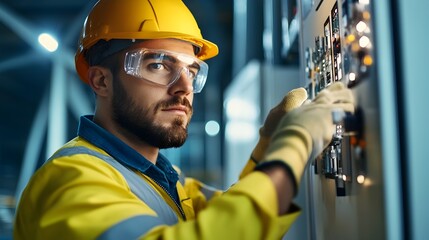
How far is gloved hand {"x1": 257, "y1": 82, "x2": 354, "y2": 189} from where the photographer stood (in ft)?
2.62

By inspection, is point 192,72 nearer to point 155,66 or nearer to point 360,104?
point 155,66

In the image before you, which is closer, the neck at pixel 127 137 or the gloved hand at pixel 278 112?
the gloved hand at pixel 278 112

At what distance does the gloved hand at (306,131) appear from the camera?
0.80 meters

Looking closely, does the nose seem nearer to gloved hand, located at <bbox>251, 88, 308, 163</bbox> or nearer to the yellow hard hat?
the yellow hard hat

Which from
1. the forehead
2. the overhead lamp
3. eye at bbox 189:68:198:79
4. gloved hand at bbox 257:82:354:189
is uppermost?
the overhead lamp

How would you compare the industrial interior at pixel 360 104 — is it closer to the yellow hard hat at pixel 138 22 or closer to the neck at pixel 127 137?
the yellow hard hat at pixel 138 22

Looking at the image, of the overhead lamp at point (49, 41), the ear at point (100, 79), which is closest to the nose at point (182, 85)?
the ear at point (100, 79)

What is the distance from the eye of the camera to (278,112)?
126 centimetres

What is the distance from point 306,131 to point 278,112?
1.35 feet

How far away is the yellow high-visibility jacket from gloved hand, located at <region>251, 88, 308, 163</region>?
0.33m

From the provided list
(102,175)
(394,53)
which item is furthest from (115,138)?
(394,53)

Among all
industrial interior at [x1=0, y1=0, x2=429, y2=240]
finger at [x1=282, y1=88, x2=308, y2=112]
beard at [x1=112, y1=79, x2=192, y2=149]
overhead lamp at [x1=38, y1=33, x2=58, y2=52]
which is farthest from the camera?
overhead lamp at [x1=38, y1=33, x2=58, y2=52]

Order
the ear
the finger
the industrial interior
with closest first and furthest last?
1. the industrial interior
2. the finger
3. the ear

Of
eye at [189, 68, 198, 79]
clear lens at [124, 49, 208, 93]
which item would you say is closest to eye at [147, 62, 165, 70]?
clear lens at [124, 49, 208, 93]
